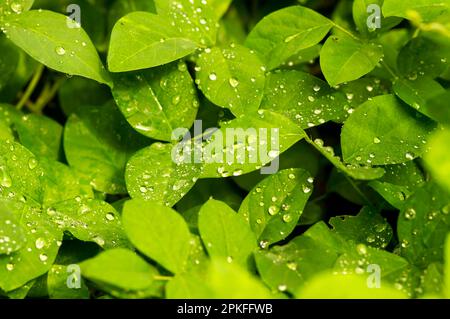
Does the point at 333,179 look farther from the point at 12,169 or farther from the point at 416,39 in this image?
the point at 12,169

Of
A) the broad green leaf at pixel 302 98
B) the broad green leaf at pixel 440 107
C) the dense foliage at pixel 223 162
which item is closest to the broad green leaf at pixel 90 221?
the dense foliage at pixel 223 162

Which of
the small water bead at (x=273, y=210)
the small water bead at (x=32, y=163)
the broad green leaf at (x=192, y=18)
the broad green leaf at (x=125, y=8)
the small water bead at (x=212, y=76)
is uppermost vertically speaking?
the broad green leaf at (x=192, y=18)

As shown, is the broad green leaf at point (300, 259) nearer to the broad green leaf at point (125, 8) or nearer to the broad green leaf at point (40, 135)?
the broad green leaf at point (40, 135)

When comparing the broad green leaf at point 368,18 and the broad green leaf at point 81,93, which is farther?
the broad green leaf at point 81,93

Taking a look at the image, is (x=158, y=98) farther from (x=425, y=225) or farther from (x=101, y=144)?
(x=425, y=225)

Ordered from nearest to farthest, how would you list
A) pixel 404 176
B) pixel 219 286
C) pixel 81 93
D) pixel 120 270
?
pixel 219 286 < pixel 120 270 < pixel 404 176 < pixel 81 93

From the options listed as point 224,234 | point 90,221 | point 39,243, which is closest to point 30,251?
point 39,243
